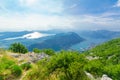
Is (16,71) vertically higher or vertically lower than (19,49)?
higher

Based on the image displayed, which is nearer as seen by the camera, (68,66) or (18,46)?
(68,66)

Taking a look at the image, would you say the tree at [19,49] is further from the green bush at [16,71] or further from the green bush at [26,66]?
the green bush at [16,71]

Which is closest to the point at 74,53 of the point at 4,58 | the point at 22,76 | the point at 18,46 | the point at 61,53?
the point at 61,53

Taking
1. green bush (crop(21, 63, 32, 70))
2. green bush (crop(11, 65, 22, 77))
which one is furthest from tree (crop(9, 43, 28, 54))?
green bush (crop(11, 65, 22, 77))

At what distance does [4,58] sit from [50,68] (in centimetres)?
833

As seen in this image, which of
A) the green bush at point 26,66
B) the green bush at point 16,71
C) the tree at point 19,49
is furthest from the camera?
the tree at point 19,49

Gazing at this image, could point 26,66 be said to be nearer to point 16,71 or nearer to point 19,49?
point 16,71

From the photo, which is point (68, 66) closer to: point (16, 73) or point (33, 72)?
point (33, 72)

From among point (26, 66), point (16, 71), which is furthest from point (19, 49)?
point (16, 71)

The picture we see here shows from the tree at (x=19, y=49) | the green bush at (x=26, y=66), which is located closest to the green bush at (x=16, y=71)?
the green bush at (x=26, y=66)

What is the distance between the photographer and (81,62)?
77.8 feet

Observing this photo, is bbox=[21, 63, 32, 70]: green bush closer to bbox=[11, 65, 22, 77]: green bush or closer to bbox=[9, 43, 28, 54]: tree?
bbox=[11, 65, 22, 77]: green bush

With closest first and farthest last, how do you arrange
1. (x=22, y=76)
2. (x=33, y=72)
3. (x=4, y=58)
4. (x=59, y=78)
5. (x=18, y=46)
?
(x=59, y=78)
(x=33, y=72)
(x=22, y=76)
(x=4, y=58)
(x=18, y=46)

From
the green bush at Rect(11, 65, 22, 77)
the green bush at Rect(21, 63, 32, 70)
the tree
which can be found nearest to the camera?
the green bush at Rect(11, 65, 22, 77)
